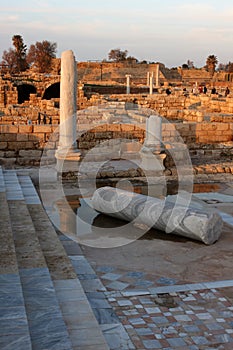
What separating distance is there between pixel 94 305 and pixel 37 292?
638 millimetres

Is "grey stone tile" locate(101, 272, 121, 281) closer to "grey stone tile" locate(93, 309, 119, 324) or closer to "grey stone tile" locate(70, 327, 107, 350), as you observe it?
"grey stone tile" locate(93, 309, 119, 324)

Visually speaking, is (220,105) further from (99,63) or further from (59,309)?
(99,63)

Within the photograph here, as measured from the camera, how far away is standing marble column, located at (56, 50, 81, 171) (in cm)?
1074

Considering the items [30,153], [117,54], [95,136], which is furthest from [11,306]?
[117,54]

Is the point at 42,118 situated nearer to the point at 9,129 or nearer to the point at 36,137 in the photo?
the point at 36,137

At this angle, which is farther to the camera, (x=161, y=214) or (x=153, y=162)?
(x=153, y=162)

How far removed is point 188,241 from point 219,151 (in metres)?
7.68

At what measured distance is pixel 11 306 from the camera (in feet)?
11.7

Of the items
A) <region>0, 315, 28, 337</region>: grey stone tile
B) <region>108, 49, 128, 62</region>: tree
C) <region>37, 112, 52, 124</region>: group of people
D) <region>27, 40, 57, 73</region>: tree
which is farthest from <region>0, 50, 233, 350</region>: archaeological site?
<region>108, 49, 128, 62</region>: tree

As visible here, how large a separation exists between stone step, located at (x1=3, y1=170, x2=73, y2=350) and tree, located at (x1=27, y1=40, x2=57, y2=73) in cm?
6399

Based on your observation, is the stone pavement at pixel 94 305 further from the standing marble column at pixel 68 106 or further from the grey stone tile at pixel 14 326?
the standing marble column at pixel 68 106

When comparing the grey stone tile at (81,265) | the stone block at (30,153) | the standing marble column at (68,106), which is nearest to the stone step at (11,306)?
the grey stone tile at (81,265)

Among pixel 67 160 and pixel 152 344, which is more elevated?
pixel 67 160

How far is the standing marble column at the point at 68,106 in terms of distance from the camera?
1074 centimetres
